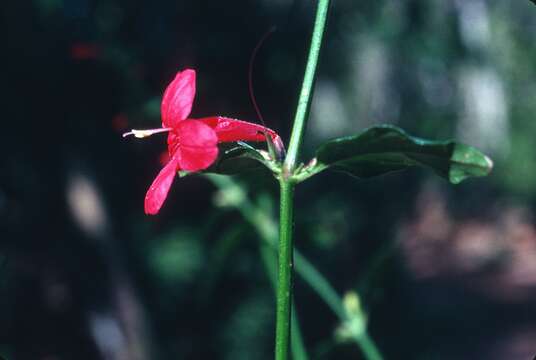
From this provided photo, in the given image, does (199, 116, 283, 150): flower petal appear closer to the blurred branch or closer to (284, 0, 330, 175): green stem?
(284, 0, 330, 175): green stem

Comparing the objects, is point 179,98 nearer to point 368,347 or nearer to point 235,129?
point 235,129

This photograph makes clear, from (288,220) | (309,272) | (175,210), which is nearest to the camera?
(288,220)

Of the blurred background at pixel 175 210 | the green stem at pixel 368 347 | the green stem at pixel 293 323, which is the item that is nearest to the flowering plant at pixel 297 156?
the blurred background at pixel 175 210

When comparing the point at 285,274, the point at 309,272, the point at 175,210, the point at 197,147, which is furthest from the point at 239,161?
the point at 175,210

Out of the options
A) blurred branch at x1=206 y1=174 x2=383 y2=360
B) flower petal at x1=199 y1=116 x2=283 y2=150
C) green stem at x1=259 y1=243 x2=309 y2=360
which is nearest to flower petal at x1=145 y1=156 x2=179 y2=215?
flower petal at x1=199 y1=116 x2=283 y2=150

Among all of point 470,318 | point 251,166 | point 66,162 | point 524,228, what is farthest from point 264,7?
point 524,228

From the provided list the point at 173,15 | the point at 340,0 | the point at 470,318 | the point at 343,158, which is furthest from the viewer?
the point at 470,318

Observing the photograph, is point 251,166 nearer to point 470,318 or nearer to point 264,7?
point 264,7
